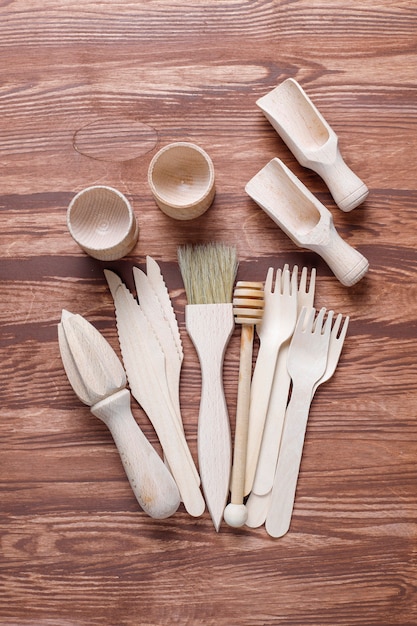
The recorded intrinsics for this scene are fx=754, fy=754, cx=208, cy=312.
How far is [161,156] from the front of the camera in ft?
2.91

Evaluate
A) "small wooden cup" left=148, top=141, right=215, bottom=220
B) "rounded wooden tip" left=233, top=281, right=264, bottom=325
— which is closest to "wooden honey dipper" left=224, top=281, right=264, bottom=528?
"rounded wooden tip" left=233, top=281, right=264, bottom=325

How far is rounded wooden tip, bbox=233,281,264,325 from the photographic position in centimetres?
88

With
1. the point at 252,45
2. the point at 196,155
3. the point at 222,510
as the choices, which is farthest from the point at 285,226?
the point at 222,510

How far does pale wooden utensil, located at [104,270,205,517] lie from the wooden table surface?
0.8 inches

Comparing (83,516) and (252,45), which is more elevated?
(252,45)

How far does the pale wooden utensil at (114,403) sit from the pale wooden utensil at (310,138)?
32 centimetres

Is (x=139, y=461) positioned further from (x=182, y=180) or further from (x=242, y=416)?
(x=182, y=180)

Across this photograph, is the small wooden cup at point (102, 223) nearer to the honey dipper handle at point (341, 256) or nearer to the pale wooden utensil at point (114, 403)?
the pale wooden utensil at point (114, 403)

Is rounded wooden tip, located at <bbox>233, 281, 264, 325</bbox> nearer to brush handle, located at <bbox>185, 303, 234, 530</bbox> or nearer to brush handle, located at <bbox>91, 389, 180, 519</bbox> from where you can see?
brush handle, located at <bbox>185, 303, 234, 530</bbox>

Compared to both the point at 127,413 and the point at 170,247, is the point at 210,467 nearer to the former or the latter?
the point at 127,413

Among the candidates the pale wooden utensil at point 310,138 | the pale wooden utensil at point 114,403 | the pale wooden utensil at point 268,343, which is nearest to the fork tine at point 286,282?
the pale wooden utensil at point 268,343

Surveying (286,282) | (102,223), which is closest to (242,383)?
(286,282)

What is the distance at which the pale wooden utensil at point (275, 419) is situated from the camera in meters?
0.88

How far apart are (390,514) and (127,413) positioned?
1.09 ft
